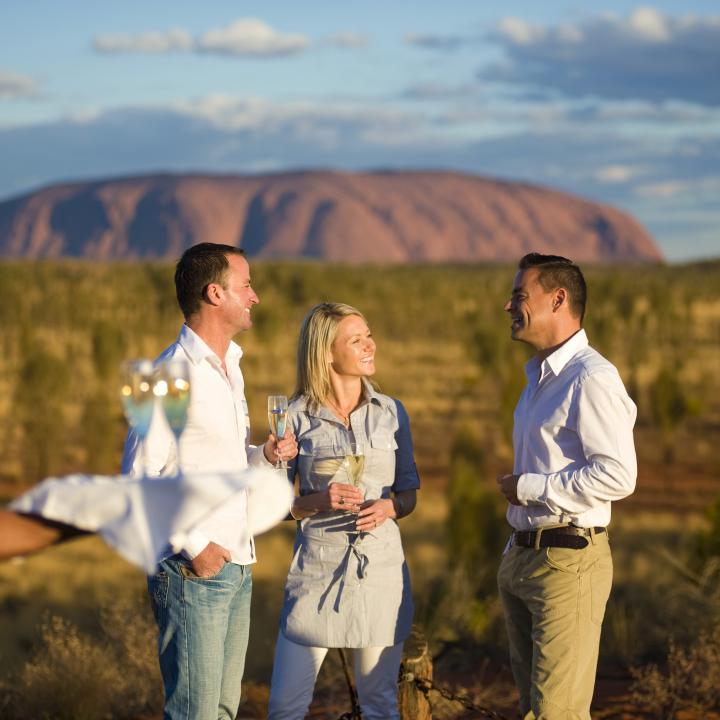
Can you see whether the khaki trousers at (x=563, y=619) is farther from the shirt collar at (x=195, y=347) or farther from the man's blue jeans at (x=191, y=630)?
the shirt collar at (x=195, y=347)

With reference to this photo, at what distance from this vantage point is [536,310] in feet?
11.5

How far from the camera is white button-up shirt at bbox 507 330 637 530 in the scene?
3.26 metres

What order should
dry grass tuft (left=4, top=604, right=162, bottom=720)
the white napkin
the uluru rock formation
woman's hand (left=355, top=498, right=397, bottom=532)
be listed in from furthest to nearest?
the uluru rock formation
dry grass tuft (left=4, top=604, right=162, bottom=720)
woman's hand (left=355, top=498, right=397, bottom=532)
the white napkin

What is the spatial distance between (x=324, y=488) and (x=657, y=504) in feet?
36.2

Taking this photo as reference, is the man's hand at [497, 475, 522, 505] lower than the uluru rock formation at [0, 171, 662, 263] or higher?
lower

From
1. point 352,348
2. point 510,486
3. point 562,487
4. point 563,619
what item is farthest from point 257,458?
point 563,619

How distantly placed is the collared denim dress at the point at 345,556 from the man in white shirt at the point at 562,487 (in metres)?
0.38

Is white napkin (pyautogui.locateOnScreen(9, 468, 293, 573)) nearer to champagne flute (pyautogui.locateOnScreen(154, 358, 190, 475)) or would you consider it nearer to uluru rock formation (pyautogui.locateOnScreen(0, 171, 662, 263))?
champagne flute (pyautogui.locateOnScreen(154, 358, 190, 475))

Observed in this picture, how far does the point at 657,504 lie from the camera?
13.9m

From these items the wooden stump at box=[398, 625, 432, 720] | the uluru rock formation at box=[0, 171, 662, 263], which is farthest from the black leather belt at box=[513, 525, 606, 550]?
the uluru rock formation at box=[0, 171, 662, 263]

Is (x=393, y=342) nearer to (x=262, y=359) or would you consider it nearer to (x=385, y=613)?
(x=262, y=359)

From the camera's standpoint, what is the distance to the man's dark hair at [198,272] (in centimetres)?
320

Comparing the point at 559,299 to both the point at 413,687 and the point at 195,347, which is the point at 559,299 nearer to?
the point at 195,347

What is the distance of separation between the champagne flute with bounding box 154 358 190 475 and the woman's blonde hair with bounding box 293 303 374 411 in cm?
187
